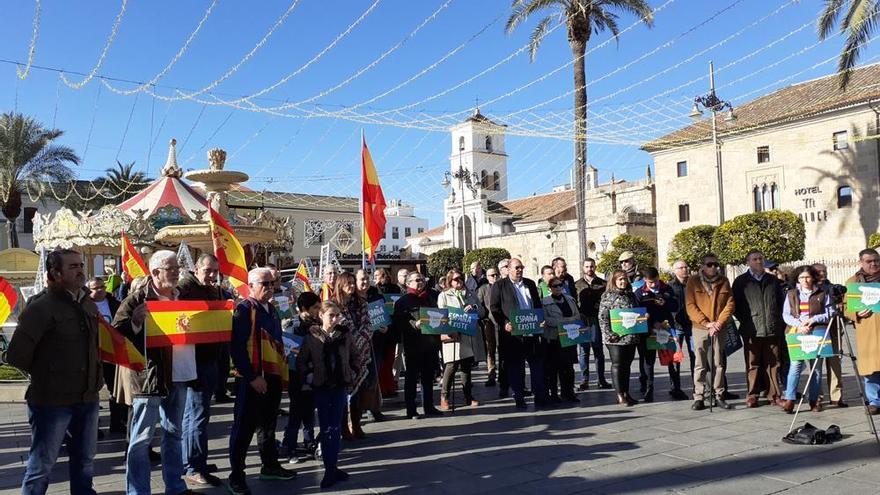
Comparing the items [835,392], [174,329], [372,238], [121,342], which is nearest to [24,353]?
[121,342]

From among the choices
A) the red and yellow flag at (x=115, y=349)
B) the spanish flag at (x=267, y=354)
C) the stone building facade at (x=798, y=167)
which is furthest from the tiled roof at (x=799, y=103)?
the red and yellow flag at (x=115, y=349)

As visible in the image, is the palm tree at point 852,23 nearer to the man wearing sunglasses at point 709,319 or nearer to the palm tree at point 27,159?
the man wearing sunglasses at point 709,319

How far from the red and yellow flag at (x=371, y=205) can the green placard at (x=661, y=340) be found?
14.4ft

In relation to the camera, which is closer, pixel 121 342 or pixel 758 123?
pixel 121 342

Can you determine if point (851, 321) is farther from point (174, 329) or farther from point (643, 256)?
point (643, 256)

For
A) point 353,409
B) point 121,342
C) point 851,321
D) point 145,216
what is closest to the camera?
point 121,342

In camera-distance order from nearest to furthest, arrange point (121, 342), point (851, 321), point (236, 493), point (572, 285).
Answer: point (121, 342) < point (236, 493) < point (851, 321) < point (572, 285)

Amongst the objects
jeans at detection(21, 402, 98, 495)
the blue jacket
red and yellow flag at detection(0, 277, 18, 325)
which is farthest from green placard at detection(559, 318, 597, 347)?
red and yellow flag at detection(0, 277, 18, 325)

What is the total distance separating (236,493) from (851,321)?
7.02m

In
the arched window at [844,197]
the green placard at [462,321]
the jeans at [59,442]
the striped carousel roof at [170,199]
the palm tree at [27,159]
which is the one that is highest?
the palm tree at [27,159]

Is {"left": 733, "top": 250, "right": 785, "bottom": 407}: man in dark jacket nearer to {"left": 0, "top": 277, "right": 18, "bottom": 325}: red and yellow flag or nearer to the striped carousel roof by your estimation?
{"left": 0, "top": 277, "right": 18, "bottom": 325}: red and yellow flag

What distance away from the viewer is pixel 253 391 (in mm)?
5418

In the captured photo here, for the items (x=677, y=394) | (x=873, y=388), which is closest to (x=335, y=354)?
(x=677, y=394)

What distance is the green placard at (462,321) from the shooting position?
8.68 metres
